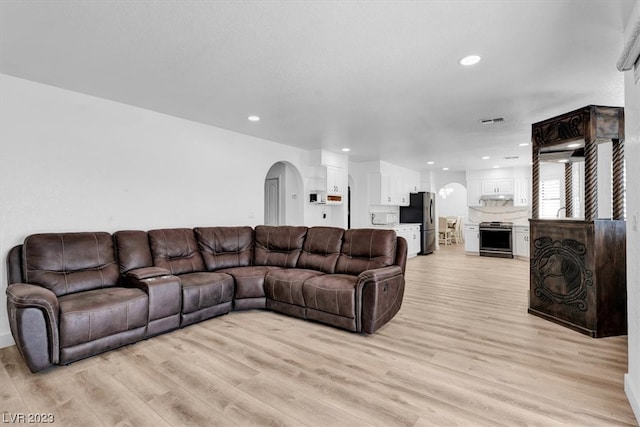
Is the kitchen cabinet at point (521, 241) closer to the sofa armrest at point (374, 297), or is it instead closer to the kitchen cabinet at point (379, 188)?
the kitchen cabinet at point (379, 188)

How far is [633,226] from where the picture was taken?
2.01 meters

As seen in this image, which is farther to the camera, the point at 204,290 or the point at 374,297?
the point at 204,290

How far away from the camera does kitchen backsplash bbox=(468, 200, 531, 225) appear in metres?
8.80

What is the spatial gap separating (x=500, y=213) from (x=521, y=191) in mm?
822

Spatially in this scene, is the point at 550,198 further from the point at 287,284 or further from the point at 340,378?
the point at 340,378

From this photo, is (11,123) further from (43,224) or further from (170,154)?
(170,154)

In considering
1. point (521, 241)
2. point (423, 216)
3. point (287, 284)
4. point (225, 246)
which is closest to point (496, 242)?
point (521, 241)

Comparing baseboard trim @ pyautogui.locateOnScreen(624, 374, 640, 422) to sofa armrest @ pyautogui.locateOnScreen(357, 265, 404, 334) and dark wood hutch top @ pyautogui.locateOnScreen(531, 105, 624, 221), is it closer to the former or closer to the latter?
dark wood hutch top @ pyautogui.locateOnScreen(531, 105, 624, 221)

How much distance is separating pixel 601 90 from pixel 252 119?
402 cm

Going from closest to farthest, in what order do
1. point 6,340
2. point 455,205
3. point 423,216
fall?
point 6,340
point 423,216
point 455,205

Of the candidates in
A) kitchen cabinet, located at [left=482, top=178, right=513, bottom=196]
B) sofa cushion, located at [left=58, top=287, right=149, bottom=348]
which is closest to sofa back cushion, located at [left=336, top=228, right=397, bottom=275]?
sofa cushion, located at [left=58, top=287, right=149, bottom=348]

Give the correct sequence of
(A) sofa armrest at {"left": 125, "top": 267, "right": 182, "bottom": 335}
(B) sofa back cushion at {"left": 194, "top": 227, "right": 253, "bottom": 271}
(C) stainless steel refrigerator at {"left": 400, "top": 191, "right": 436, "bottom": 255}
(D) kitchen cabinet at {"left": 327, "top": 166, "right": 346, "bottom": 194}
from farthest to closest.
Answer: (C) stainless steel refrigerator at {"left": 400, "top": 191, "right": 436, "bottom": 255} < (D) kitchen cabinet at {"left": 327, "top": 166, "right": 346, "bottom": 194} < (B) sofa back cushion at {"left": 194, "top": 227, "right": 253, "bottom": 271} < (A) sofa armrest at {"left": 125, "top": 267, "right": 182, "bottom": 335}

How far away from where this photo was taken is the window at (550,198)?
8.19 m

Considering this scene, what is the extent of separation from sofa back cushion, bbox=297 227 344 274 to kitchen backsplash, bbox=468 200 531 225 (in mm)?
6785
